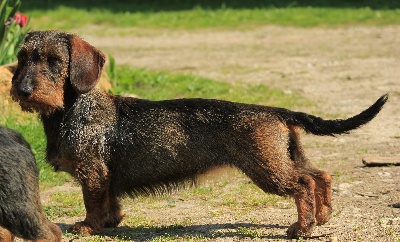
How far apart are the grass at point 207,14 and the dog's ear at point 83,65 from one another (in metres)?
12.1

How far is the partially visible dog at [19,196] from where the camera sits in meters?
5.10

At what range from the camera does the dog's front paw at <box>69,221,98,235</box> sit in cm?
643

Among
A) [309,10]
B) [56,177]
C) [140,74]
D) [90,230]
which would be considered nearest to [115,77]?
[140,74]

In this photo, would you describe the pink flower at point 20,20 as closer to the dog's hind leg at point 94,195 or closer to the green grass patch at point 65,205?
the green grass patch at point 65,205

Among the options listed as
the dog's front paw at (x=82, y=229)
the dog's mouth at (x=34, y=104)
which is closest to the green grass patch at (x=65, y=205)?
the dog's front paw at (x=82, y=229)

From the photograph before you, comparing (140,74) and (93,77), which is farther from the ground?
(93,77)

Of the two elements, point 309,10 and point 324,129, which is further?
point 309,10

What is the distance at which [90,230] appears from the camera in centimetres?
645

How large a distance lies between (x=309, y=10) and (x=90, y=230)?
1449 cm

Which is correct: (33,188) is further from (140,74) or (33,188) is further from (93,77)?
(140,74)

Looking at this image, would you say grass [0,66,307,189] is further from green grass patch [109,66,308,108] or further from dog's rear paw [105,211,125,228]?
dog's rear paw [105,211,125,228]

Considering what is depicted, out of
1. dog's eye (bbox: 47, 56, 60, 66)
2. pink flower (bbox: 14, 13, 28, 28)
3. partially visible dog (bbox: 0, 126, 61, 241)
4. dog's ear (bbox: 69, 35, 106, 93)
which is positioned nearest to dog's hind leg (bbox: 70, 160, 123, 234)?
dog's ear (bbox: 69, 35, 106, 93)

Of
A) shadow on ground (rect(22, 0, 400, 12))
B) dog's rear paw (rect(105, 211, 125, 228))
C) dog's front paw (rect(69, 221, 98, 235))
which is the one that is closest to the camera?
dog's front paw (rect(69, 221, 98, 235))

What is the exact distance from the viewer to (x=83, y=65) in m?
6.43
